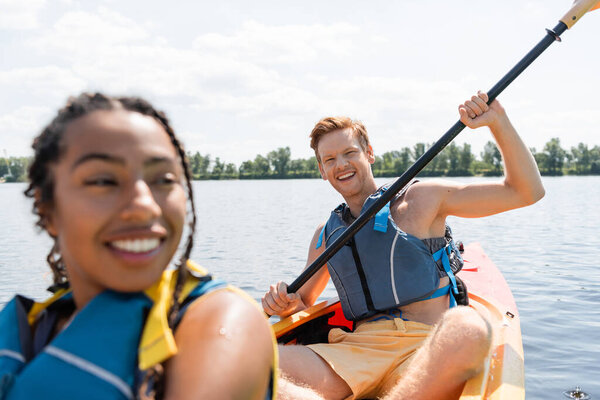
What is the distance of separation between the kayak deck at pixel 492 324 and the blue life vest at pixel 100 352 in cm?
175

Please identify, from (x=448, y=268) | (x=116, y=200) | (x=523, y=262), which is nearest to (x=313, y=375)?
(x=448, y=268)

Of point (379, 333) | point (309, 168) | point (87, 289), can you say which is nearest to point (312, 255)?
point (379, 333)

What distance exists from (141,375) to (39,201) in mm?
465

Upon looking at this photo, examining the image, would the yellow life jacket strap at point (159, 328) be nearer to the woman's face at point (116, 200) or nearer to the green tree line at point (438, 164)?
the woman's face at point (116, 200)

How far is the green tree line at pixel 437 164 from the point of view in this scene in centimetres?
6781

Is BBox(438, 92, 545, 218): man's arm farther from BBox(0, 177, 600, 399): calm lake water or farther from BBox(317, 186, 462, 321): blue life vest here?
BBox(0, 177, 600, 399): calm lake water

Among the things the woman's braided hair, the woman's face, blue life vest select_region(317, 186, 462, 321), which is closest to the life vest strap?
blue life vest select_region(317, 186, 462, 321)

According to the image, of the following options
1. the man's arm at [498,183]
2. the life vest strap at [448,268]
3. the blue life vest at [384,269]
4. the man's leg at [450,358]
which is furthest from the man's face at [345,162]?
the man's leg at [450,358]

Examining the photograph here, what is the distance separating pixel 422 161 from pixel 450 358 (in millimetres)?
1333

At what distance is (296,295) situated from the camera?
349 cm

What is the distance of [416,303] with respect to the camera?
2.98m

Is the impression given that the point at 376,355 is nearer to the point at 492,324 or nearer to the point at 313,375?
the point at 313,375

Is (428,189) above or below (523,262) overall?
above

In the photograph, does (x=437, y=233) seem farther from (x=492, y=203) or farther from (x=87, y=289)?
(x=87, y=289)
